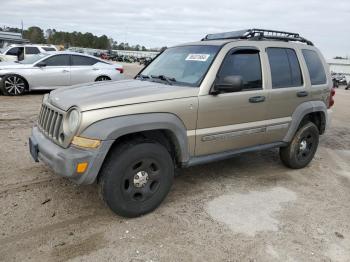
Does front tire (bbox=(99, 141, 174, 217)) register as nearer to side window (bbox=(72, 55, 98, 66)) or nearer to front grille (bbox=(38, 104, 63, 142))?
front grille (bbox=(38, 104, 63, 142))

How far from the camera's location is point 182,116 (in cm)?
400

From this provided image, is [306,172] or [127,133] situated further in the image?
[306,172]

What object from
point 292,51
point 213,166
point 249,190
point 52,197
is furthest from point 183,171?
point 292,51

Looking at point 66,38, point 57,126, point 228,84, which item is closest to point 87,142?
point 57,126

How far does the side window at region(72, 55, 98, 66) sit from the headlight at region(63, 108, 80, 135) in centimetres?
913

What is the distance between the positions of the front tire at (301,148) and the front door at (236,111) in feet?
2.65

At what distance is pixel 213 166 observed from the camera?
5625mm

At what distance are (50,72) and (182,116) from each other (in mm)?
8826

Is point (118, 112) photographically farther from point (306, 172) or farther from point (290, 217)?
point (306, 172)

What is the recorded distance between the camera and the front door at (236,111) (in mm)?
4230

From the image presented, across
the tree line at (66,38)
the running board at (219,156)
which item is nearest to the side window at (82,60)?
the running board at (219,156)

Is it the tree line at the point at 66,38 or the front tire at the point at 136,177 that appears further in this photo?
the tree line at the point at 66,38

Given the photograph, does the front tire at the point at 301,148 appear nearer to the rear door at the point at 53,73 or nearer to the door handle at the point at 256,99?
the door handle at the point at 256,99

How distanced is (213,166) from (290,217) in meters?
1.71
